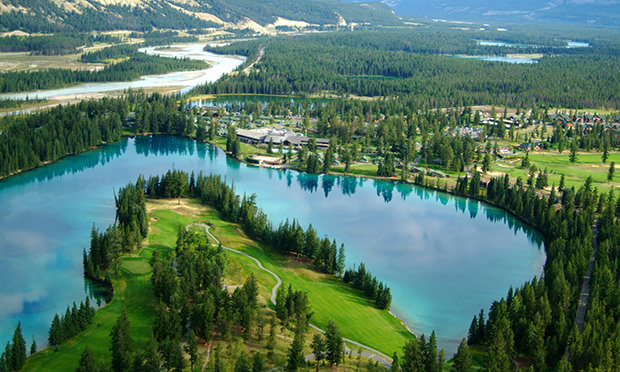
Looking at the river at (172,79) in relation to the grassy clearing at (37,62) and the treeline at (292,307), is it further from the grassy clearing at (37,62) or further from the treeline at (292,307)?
the treeline at (292,307)

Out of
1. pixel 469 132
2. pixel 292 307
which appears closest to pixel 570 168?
pixel 469 132

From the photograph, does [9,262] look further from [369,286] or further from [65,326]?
[369,286]

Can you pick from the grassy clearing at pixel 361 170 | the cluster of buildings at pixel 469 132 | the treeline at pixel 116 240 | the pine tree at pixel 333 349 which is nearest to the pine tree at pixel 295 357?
the pine tree at pixel 333 349

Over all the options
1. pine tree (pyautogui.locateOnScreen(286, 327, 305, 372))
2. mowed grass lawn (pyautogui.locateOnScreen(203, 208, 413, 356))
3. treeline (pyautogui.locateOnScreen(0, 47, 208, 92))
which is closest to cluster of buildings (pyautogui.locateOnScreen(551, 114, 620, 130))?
mowed grass lawn (pyautogui.locateOnScreen(203, 208, 413, 356))

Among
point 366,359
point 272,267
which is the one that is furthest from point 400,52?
point 366,359

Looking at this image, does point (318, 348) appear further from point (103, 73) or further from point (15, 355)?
point (103, 73)
